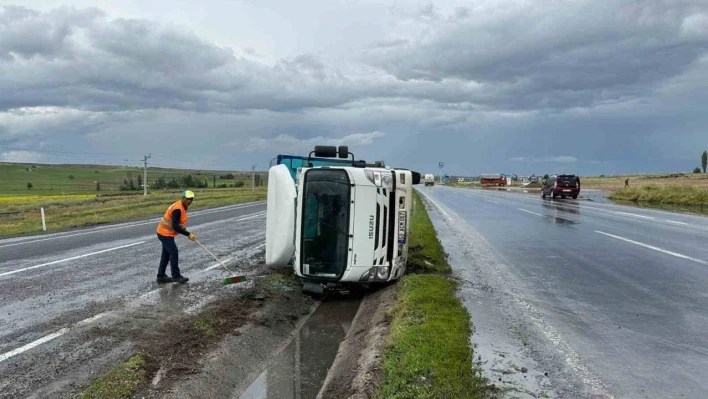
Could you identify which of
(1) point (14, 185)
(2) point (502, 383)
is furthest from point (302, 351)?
(1) point (14, 185)

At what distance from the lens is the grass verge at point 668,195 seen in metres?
32.8

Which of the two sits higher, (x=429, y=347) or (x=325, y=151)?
(x=325, y=151)

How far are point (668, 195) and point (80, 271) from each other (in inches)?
1423

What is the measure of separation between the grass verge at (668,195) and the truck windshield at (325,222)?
30382 mm

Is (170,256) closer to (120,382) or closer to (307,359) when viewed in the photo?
(307,359)

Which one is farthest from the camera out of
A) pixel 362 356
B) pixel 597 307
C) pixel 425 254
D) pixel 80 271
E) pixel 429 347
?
pixel 425 254

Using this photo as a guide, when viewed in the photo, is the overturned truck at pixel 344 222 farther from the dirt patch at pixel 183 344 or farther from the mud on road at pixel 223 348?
the dirt patch at pixel 183 344

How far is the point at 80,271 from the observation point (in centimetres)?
1038

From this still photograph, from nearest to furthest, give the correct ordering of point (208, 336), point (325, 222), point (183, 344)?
point (183, 344) → point (208, 336) → point (325, 222)

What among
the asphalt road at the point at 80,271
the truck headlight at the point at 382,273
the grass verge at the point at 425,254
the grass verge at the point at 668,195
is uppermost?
the grass verge at the point at 668,195

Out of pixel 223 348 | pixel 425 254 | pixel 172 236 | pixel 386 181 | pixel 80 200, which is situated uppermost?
pixel 386 181

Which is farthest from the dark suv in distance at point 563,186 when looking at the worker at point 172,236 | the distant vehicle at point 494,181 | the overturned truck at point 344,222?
the distant vehicle at point 494,181

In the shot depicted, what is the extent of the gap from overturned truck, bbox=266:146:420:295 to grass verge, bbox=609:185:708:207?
1163 inches

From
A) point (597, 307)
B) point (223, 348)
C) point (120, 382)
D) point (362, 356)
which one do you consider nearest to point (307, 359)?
point (362, 356)
